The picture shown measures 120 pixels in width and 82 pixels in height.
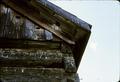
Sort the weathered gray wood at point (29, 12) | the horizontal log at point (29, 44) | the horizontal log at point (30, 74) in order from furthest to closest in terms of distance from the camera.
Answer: the weathered gray wood at point (29, 12) < the horizontal log at point (29, 44) < the horizontal log at point (30, 74)

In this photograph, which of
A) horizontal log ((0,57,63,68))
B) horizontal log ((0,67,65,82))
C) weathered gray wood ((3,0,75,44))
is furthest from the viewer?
weathered gray wood ((3,0,75,44))

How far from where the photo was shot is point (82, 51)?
6.20 metres

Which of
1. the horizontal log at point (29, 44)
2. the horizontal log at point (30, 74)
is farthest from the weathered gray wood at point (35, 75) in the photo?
the horizontal log at point (29, 44)

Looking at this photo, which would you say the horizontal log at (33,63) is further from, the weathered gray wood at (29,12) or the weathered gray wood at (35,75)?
the weathered gray wood at (29,12)

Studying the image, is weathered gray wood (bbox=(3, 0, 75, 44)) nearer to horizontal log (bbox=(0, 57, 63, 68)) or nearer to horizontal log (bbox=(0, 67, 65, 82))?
horizontal log (bbox=(0, 57, 63, 68))

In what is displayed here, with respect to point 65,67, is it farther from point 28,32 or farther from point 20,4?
point 20,4

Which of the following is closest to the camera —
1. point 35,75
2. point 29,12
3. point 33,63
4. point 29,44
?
point 35,75

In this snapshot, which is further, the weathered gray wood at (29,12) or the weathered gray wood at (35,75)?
the weathered gray wood at (29,12)

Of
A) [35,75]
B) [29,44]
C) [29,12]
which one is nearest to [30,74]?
[35,75]

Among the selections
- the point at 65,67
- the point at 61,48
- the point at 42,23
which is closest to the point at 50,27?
the point at 42,23

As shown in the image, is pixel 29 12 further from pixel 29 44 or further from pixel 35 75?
pixel 35 75

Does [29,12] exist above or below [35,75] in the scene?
above

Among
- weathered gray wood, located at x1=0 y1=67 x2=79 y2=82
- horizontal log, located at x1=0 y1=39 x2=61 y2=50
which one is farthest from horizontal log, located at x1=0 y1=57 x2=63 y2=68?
horizontal log, located at x1=0 y1=39 x2=61 y2=50

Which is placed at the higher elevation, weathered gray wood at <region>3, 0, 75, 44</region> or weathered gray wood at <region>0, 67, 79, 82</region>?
weathered gray wood at <region>3, 0, 75, 44</region>
